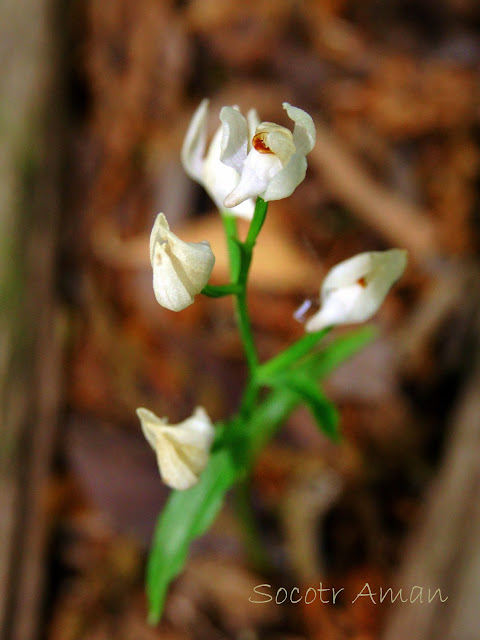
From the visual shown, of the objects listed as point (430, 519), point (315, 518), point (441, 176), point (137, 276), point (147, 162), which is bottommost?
point (430, 519)

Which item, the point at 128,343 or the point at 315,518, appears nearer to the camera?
the point at 315,518

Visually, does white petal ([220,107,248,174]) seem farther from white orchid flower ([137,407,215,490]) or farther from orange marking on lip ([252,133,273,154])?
white orchid flower ([137,407,215,490])

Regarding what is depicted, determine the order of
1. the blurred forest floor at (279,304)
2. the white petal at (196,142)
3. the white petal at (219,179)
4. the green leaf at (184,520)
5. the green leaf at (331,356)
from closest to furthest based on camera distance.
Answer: the white petal at (219,179), the white petal at (196,142), the green leaf at (184,520), the green leaf at (331,356), the blurred forest floor at (279,304)

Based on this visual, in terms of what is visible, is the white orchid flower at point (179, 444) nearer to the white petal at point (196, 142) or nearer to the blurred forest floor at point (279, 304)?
the white petal at point (196, 142)

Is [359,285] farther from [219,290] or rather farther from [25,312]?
[25,312]

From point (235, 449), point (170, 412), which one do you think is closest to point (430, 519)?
point (235, 449)

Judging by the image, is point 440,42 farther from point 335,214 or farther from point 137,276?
point 137,276

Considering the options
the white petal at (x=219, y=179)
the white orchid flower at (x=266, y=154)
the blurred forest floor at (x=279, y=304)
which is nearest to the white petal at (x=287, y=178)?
the white orchid flower at (x=266, y=154)
